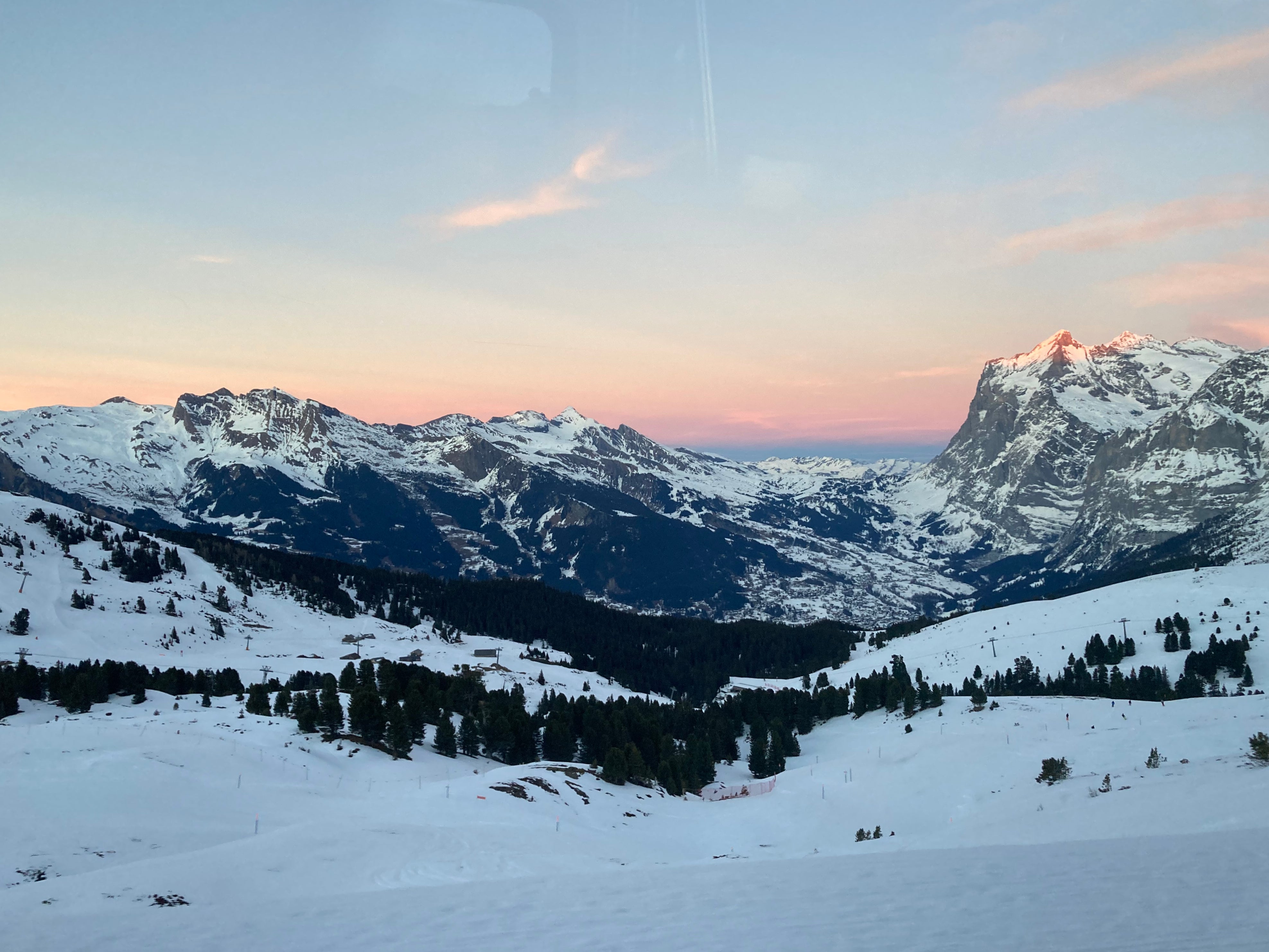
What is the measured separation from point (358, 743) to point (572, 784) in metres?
21.6

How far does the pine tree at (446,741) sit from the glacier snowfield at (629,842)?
1629mm

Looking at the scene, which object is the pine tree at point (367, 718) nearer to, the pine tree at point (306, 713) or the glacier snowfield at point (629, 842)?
the pine tree at point (306, 713)

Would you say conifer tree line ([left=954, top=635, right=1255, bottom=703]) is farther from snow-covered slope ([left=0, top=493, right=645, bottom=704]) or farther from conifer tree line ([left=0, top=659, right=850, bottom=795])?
snow-covered slope ([left=0, top=493, right=645, bottom=704])

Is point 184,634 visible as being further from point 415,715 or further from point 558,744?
point 558,744

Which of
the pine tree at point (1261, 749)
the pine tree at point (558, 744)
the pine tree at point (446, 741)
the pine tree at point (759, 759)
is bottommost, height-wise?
the pine tree at point (759, 759)

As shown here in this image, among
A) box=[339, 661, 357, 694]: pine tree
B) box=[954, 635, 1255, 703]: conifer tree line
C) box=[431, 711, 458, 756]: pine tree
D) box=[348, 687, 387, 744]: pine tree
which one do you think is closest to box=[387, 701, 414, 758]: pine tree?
box=[348, 687, 387, 744]: pine tree

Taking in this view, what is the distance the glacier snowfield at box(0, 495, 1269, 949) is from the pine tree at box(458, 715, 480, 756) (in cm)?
246

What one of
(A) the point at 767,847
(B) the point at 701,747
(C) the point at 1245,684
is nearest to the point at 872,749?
(B) the point at 701,747

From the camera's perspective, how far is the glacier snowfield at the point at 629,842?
15.1m

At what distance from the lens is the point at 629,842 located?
152 ft

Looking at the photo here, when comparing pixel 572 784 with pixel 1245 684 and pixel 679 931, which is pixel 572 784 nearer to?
pixel 679 931

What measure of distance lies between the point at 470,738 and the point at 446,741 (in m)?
2.74

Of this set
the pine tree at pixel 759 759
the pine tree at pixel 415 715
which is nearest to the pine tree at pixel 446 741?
the pine tree at pixel 415 715

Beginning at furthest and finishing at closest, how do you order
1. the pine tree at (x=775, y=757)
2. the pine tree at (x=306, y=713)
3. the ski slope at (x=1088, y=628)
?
the ski slope at (x=1088, y=628) → the pine tree at (x=775, y=757) → the pine tree at (x=306, y=713)
